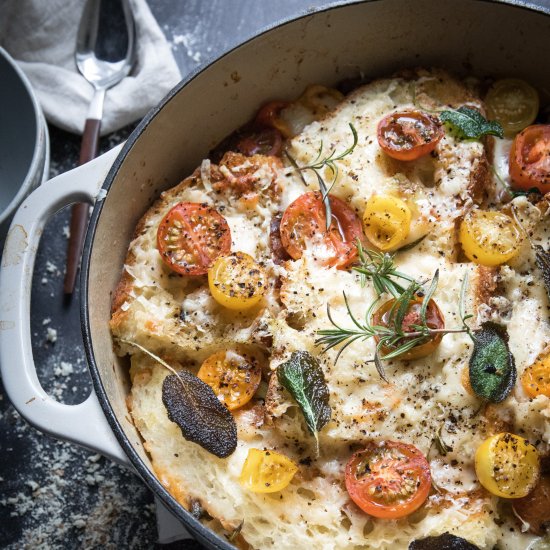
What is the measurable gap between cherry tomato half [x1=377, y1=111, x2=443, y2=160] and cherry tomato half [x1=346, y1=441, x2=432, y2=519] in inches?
43.4

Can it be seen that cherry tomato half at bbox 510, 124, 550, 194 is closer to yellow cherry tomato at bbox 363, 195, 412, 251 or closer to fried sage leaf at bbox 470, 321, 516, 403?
yellow cherry tomato at bbox 363, 195, 412, 251

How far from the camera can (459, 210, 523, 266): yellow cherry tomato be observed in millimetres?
2881

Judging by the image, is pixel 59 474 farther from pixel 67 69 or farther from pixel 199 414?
pixel 67 69

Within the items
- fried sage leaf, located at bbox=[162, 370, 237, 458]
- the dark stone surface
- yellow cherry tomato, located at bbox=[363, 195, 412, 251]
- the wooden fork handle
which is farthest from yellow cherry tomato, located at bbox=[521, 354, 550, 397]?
the wooden fork handle

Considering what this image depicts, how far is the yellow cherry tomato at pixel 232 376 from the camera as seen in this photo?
2850mm

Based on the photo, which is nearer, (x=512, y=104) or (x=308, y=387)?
(x=308, y=387)

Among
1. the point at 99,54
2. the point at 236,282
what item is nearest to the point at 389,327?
the point at 236,282

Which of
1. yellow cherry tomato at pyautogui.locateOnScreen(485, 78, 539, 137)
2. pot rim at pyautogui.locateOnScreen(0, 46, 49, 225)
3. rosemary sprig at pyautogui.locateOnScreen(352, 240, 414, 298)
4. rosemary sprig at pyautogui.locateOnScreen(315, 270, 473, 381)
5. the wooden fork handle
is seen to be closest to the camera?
rosemary sprig at pyautogui.locateOnScreen(315, 270, 473, 381)

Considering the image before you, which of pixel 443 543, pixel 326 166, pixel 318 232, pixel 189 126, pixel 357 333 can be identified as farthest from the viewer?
pixel 189 126

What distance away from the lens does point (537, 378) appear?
8.89 ft

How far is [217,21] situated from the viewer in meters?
3.98

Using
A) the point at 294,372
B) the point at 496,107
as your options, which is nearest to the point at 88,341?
the point at 294,372

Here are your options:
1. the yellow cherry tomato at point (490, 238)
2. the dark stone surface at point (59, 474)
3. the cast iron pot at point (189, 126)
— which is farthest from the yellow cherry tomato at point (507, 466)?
the dark stone surface at point (59, 474)

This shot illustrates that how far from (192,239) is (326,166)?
61 centimetres
